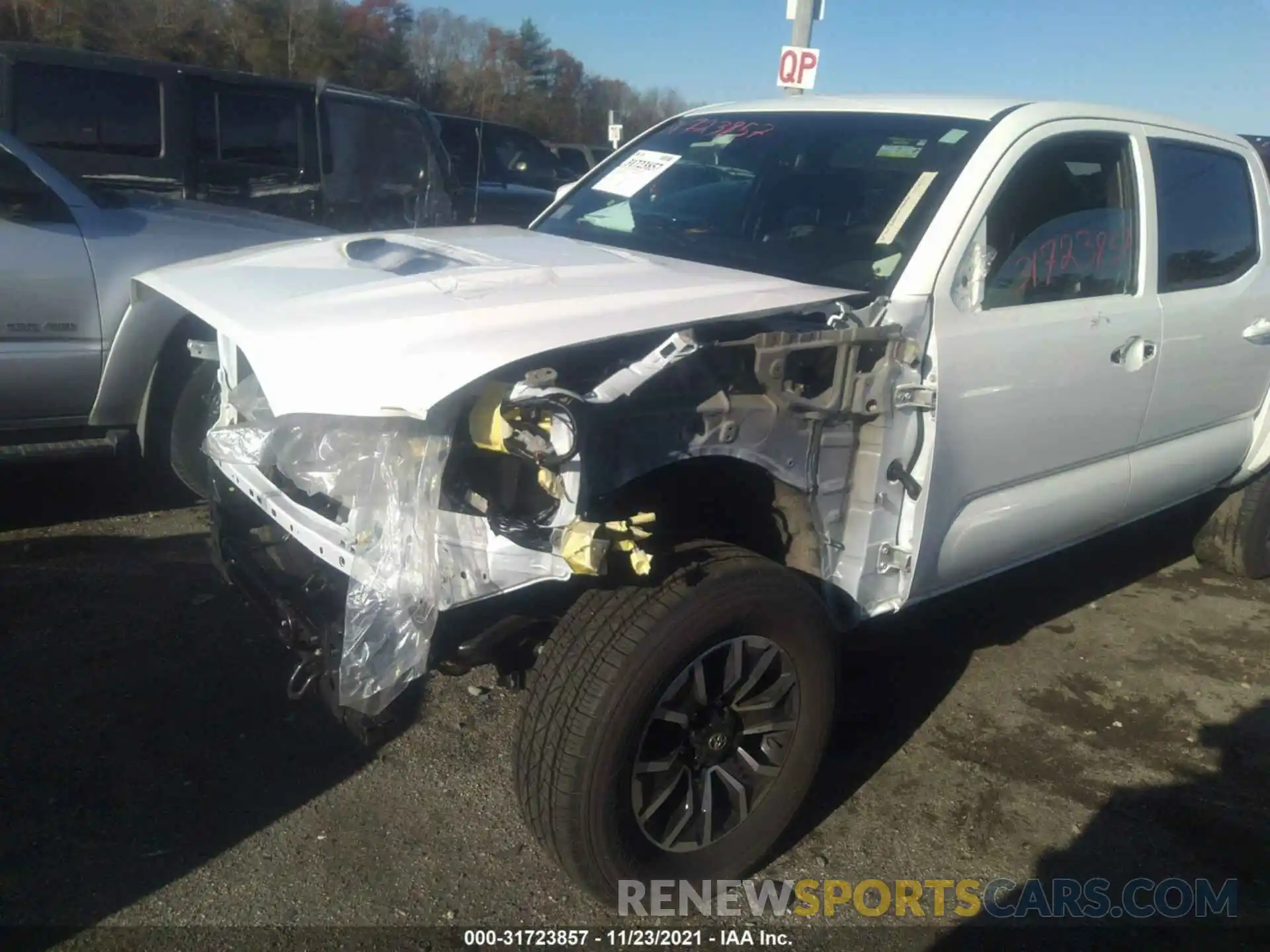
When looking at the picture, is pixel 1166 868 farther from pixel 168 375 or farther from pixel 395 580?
pixel 168 375

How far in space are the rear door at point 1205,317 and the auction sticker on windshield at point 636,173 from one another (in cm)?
169

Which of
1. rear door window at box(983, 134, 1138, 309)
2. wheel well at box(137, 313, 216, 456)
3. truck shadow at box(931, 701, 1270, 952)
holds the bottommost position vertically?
truck shadow at box(931, 701, 1270, 952)

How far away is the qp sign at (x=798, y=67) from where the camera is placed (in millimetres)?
8633

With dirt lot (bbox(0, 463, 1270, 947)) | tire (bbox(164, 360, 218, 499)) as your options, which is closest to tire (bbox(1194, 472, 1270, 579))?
dirt lot (bbox(0, 463, 1270, 947))

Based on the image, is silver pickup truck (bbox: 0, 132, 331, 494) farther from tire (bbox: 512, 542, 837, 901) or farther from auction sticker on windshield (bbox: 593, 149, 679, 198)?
tire (bbox: 512, 542, 837, 901)

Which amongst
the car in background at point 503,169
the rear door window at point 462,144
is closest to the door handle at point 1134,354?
the car in background at point 503,169

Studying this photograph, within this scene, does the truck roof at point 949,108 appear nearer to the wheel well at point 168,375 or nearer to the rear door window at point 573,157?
the wheel well at point 168,375

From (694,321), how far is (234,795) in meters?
1.81

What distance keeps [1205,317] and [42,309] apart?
4446 millimetres

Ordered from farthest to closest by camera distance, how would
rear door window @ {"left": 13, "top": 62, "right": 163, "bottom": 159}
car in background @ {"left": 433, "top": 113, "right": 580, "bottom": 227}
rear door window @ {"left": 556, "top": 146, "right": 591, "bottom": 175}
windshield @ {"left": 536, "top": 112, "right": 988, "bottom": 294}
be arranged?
rear door window @ {"left": 556, "top": 146, "right": 591, "bottom": 175} < car in background @ {"left": 433, "top": 113, "right": 580, "bottom": 227} < rear door window @ {"left": 13, "top": 62, "right": 163, "bottom": 159} < windshield @ {"left": 536, "top": 112, "right": 988, "bottom": 294}

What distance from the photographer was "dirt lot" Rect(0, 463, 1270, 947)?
2.64 m

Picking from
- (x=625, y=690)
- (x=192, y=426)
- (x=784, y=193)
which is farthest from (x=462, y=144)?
(x=625, y=690)

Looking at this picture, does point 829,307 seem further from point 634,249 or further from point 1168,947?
point 1168,947

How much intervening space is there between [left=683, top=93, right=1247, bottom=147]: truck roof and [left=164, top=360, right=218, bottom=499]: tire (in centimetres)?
220
